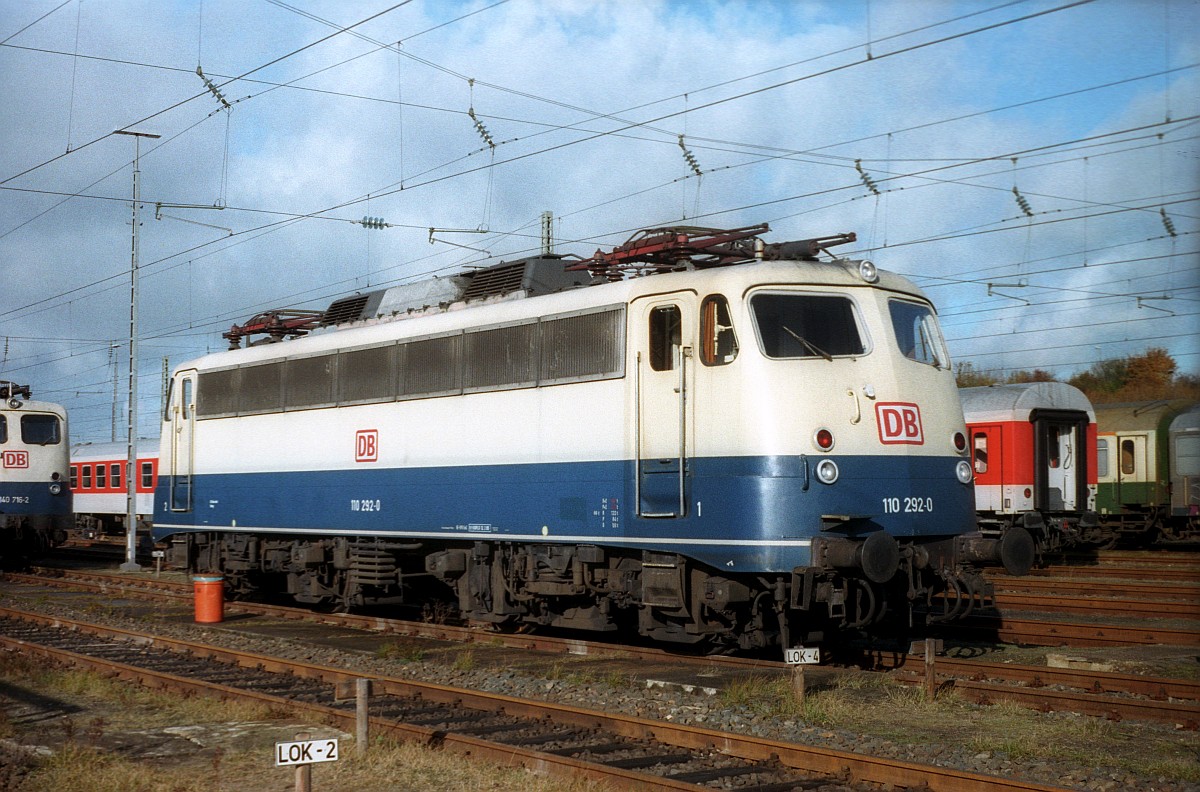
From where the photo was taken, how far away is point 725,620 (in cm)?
1300

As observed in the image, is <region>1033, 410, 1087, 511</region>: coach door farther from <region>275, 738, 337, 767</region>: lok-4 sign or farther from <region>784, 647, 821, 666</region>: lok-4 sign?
<region>275, 738, 337, 767</region>: lok-4 sign

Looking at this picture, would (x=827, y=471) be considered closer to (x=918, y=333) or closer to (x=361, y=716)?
(x=918, y=333)

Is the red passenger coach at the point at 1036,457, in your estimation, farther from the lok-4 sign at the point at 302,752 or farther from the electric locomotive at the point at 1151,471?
the lok-4 sign at the point at 302,752

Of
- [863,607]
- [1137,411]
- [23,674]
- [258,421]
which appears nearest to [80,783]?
[23,674]

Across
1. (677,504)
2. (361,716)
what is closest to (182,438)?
(677,504)

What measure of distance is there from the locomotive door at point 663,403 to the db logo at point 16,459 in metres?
22.1

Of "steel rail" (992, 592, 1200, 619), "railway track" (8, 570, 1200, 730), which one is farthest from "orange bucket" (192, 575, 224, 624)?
"steel rail" (992, 592, 1200, 619)

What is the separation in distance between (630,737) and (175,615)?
40.9ft

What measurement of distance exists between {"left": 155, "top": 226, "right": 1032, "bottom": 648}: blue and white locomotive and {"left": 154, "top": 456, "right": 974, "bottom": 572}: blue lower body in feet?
0.08

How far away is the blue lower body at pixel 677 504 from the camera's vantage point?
39.1 ft

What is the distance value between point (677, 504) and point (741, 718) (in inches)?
110

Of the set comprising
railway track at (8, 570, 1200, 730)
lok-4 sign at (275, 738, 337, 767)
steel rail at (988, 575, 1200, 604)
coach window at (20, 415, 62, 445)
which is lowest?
railway track at (8, 570, 1200, 730)

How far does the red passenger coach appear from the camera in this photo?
25594mm

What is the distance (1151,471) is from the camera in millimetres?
31828
